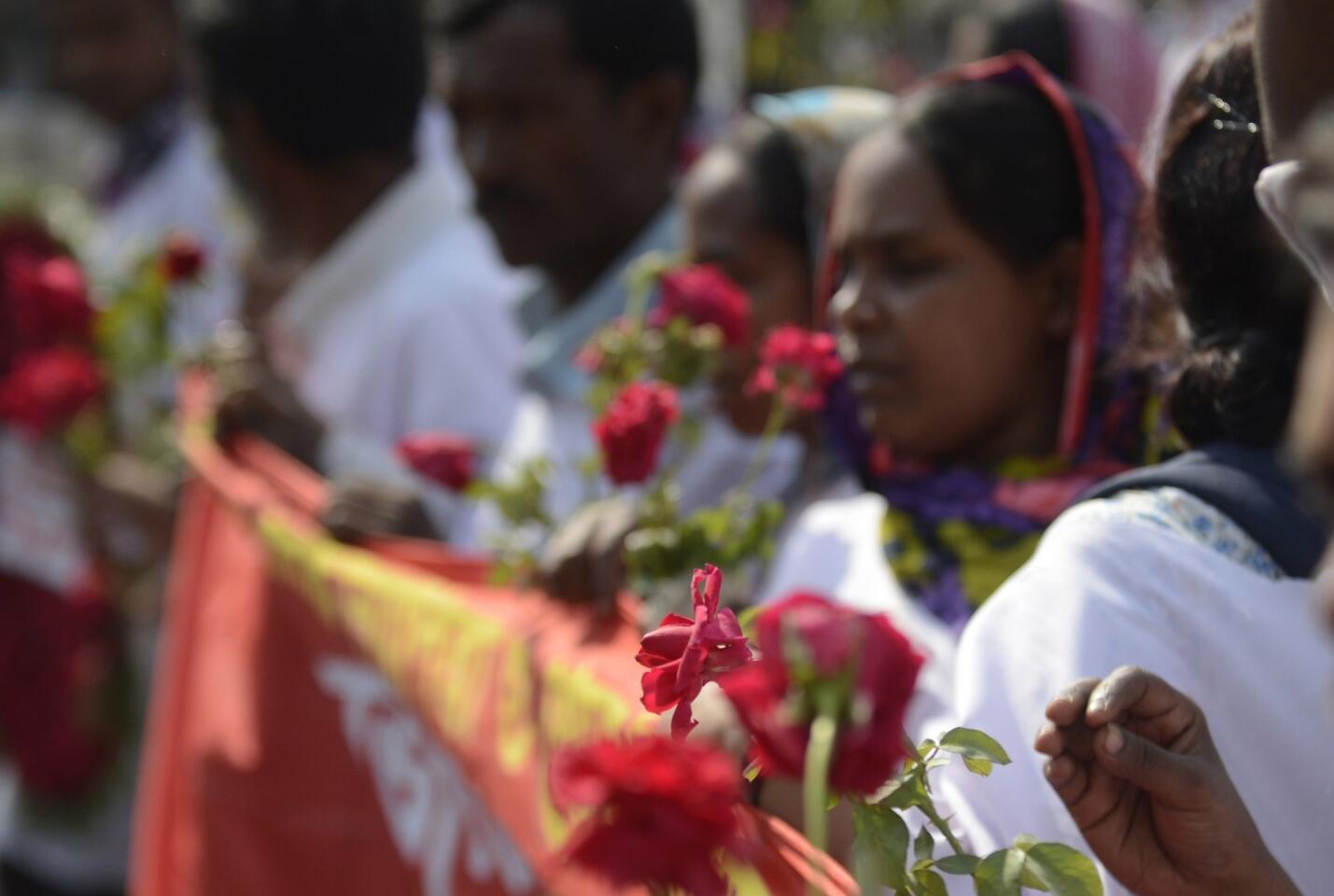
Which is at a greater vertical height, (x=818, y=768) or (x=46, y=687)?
(x=818, y=768)

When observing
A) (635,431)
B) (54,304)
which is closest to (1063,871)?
(635,431)

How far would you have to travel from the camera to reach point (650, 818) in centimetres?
74

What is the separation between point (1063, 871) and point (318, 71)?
3195 mm

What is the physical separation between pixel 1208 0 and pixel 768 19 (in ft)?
12.9

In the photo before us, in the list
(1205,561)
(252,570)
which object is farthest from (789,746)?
(252,570)

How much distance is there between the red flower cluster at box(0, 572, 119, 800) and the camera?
432 cm

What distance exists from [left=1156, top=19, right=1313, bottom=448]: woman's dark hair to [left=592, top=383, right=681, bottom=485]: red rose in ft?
1.94

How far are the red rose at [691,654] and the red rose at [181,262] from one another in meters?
2.85

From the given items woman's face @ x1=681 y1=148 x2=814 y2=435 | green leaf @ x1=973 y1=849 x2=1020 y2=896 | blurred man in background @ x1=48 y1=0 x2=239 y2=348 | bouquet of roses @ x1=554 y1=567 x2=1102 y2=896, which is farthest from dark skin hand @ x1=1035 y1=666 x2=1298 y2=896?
blurred man in background @ x1=48 y1=0 x2=239 y2=348

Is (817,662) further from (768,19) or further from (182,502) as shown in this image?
(768,19)

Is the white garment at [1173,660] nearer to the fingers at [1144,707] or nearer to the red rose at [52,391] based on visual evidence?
the fingers at [1144,707]

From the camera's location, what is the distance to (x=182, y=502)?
12.6 feet

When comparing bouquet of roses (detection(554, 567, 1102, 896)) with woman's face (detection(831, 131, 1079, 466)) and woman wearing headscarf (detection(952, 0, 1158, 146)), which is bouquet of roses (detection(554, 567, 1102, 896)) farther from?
woman wearing headscarf (detection(952, 0, 1158, 146))

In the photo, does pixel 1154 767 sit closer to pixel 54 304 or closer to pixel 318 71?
pixel 318 71
